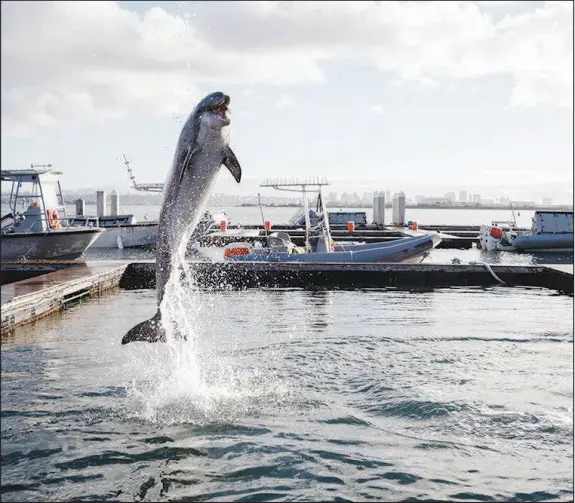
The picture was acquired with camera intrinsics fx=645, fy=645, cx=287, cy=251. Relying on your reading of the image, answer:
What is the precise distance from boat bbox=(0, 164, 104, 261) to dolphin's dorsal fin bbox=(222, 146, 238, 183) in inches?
664

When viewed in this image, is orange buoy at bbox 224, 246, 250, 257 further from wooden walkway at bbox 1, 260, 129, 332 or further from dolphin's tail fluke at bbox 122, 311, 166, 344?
dolphin's tail fluke at bbox 122, 311, 166, 344

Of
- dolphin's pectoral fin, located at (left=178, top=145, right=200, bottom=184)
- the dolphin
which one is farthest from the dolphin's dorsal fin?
dolphin's pectoral fin, located at (left=178, top=145, right=200, bottom=184)

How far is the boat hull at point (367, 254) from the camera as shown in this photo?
20.8 meters

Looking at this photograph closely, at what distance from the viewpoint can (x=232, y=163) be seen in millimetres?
5980

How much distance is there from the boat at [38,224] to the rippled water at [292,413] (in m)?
9.80

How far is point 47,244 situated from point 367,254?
35.5 ft

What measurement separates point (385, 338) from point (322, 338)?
110 cm

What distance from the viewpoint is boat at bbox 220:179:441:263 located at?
68.4 ft

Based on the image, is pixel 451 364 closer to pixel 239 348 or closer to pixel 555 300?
pixel 239 348

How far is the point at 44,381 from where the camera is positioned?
8273mm

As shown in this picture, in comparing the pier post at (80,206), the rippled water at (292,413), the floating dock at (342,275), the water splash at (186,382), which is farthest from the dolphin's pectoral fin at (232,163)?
the pier post at (80,206)

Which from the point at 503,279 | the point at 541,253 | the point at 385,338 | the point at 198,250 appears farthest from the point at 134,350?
the point at 541,253

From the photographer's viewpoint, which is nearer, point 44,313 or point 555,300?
point 44,313

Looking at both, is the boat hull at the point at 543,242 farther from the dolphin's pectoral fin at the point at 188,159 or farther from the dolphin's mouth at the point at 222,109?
the dolphin's mouth at the point at 222,109
